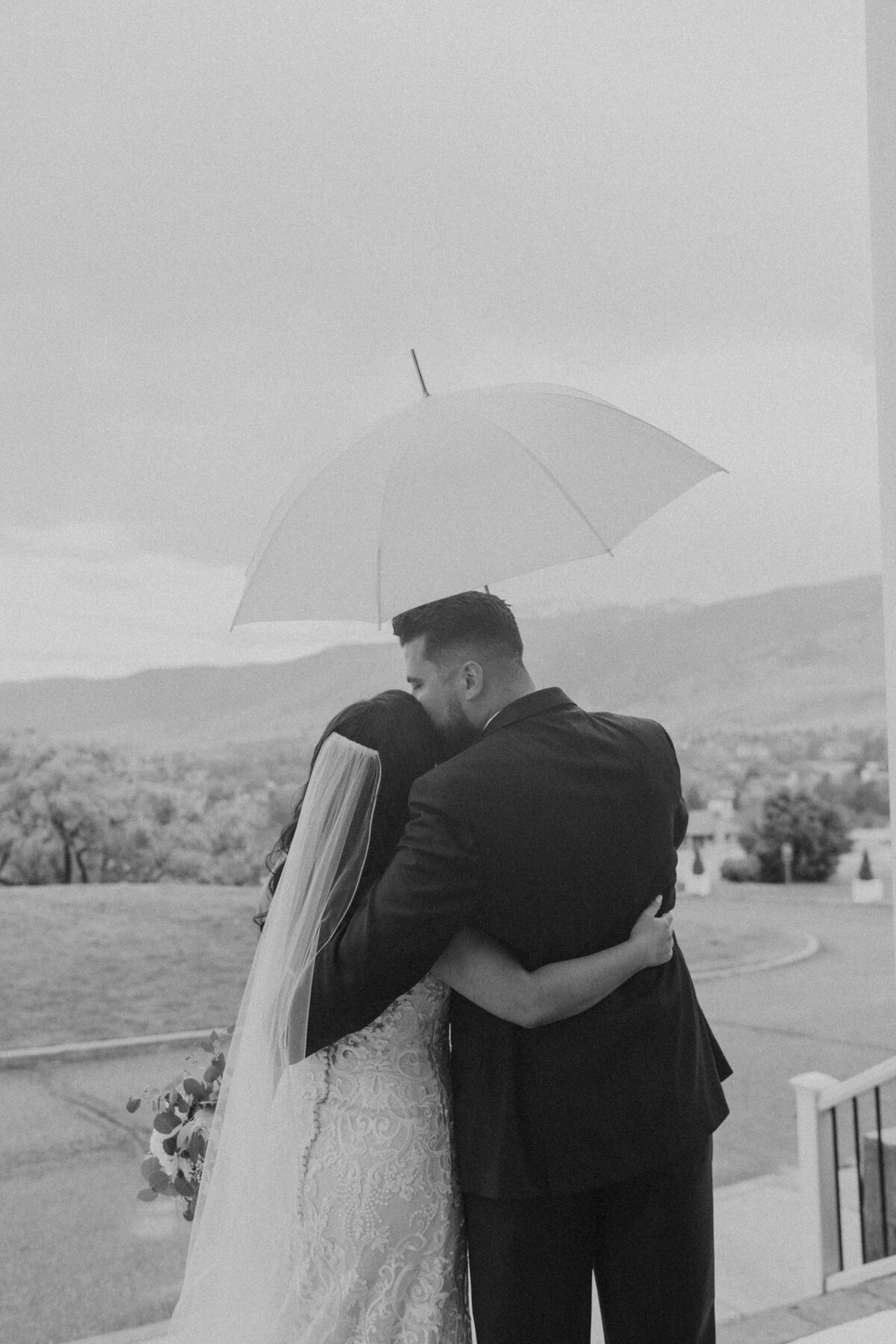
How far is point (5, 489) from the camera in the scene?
6.95 m

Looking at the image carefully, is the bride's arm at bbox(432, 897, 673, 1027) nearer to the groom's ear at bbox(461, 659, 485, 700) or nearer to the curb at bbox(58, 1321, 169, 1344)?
the groom's ear at bbox(461, 659, 485, 700)

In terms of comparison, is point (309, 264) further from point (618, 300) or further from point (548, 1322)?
point (548, 1322)

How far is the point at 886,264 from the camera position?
1.69 metres

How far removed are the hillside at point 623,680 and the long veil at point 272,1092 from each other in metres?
4.85

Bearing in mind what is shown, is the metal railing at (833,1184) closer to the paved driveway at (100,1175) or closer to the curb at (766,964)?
the paved driveway at (100,1175)

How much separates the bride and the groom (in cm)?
3

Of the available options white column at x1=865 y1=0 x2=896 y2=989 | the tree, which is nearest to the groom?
white column at x1=865 y1=0 x2=896 y2=989

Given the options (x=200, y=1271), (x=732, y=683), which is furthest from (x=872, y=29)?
(x=732, y=683)

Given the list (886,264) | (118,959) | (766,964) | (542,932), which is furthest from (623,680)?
(542,932)

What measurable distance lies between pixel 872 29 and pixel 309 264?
756cm

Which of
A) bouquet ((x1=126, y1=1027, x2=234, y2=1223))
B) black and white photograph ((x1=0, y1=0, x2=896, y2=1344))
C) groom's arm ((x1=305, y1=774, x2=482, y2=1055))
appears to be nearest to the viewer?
groom's arm ((x1=305, y1=774, x2=482, y2=1055))

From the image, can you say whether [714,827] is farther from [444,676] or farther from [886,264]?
[444,676]

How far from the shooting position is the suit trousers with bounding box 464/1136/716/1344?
3.67ft

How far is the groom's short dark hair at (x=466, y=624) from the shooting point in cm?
116
